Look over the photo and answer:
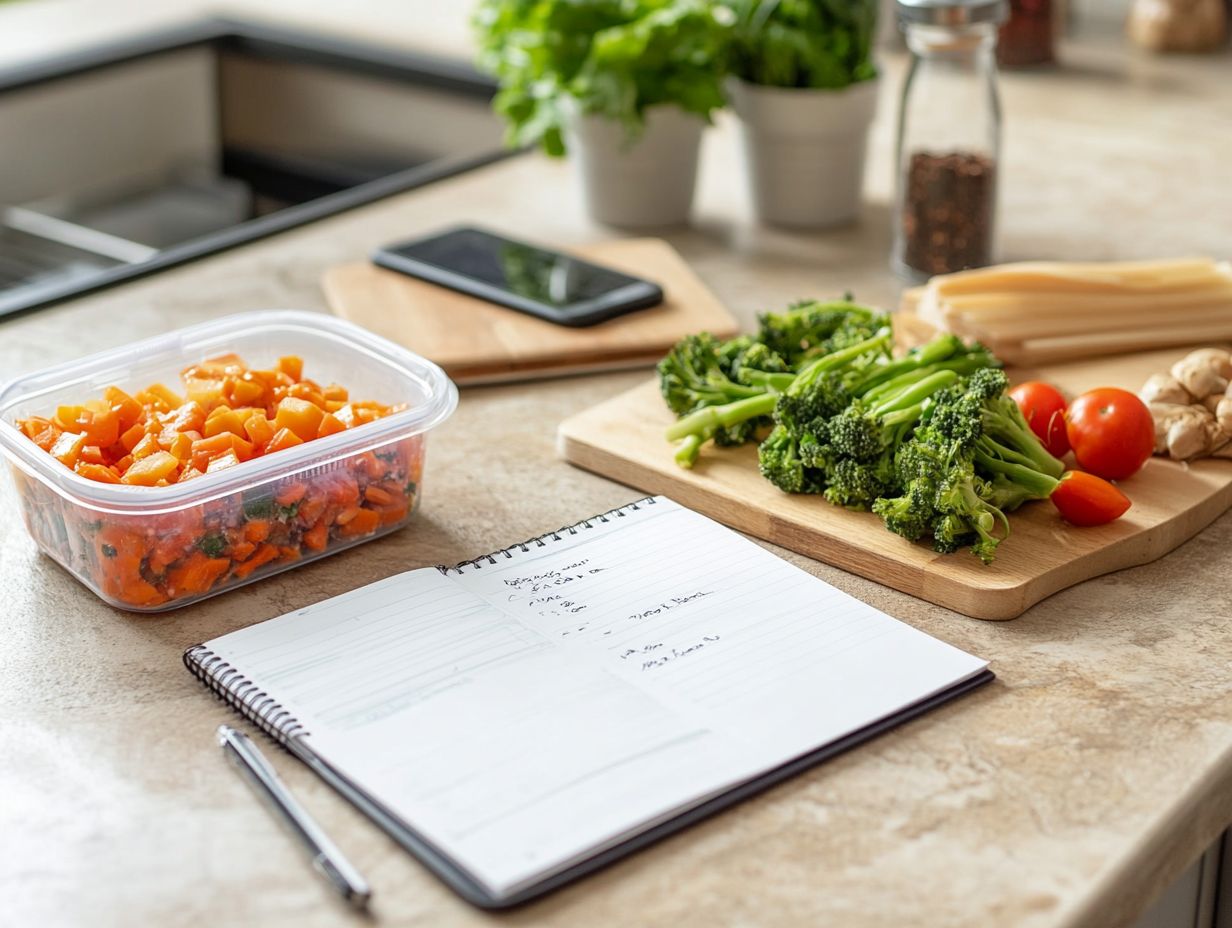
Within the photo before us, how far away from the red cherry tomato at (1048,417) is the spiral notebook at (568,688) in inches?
12.6

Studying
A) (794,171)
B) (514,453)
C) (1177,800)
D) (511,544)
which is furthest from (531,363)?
(1177,800)

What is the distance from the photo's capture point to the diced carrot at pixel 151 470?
1.20 m

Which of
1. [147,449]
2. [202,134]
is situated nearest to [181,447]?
[147,449]

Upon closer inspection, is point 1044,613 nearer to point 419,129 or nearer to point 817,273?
point 817,273

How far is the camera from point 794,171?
2168 millimetres

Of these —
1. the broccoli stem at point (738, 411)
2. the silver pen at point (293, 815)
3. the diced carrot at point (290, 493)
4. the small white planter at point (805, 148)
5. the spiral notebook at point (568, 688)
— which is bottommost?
the silver pen at point (293, 815)

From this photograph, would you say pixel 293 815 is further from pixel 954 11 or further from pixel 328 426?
pixel 954 11

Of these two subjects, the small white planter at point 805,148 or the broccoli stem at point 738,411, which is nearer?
the broccoli stem at point 738,411

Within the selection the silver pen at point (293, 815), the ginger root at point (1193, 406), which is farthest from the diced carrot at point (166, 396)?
the ginger root at point (1193, 406)

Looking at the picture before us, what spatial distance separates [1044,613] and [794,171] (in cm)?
107

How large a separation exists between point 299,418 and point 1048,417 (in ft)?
2.37

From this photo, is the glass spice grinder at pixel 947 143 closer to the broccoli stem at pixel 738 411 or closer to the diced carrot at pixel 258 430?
the broccoli stem at pixel 738 411

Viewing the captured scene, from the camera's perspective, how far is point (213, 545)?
4.06ft

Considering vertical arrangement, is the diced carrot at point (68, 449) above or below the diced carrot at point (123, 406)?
below
